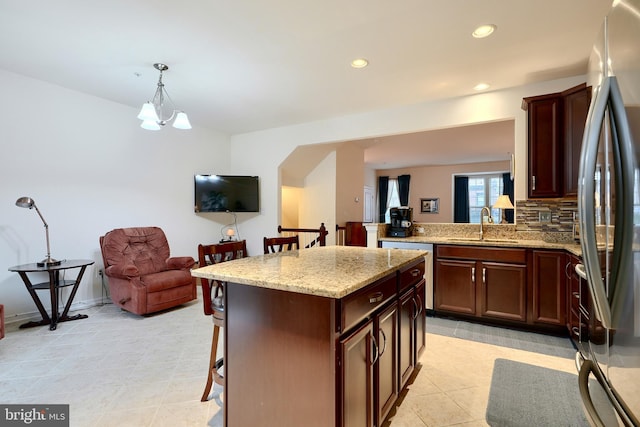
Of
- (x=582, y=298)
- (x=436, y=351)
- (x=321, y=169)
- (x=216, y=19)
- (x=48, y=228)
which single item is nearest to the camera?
(x=582, y=298)

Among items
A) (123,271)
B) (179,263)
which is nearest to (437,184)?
(179,263)

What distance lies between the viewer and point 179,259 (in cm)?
413

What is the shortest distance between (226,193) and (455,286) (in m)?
3.76

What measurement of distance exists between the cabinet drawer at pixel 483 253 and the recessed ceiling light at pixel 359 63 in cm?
208

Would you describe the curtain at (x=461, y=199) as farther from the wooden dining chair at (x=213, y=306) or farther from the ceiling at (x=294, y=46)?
the wooden dining chair at (x=213, y=306)

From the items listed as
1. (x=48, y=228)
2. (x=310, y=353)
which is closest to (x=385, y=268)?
(x=310, y=353)

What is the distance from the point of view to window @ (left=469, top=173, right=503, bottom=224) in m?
9.04

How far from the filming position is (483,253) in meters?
3.29

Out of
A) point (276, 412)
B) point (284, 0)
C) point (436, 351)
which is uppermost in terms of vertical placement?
point (284, 0)

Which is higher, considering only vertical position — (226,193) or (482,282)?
(226,193)

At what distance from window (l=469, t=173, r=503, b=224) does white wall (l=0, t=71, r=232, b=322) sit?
7.88 meters

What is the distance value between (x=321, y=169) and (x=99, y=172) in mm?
3625

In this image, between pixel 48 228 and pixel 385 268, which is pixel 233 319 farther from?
pixel 48 228

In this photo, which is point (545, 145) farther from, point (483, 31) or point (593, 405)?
point (593, 405)
